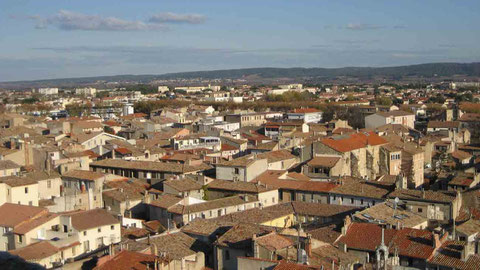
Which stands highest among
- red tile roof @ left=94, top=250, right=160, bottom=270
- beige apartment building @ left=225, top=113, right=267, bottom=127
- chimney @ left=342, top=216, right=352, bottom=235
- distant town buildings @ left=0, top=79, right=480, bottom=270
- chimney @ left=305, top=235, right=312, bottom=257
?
chimney @ left=305, top=235, right=312, bottom=257

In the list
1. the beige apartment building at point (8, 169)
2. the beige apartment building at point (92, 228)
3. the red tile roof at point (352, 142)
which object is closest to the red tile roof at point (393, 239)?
the beige apartment building at point (92, 228)

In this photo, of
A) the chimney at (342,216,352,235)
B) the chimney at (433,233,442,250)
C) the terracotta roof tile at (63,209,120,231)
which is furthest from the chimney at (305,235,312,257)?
the terracotta roof tile at (63,209,120,231)

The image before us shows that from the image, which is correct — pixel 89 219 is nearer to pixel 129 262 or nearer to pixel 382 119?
pixel 129 262

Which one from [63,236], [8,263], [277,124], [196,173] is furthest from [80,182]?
[277,124]

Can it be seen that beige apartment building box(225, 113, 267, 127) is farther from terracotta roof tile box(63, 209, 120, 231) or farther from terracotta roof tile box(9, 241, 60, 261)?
terracotta roof tile box(9, 241, 60, 261)

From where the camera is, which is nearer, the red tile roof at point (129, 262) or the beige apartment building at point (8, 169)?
the red tile roof at point (129, 262)

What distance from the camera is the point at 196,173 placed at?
140 ft

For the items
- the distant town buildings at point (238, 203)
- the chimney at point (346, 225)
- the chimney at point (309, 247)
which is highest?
the chimney at point (309, 247)

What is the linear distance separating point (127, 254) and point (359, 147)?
2817cm

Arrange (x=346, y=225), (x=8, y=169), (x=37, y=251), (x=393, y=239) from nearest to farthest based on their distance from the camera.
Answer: (x=37, y=251), (x=393, y=239), (x=346, y=225), (x=8, y=169)

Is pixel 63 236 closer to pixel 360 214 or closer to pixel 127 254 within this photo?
pixel 127 254

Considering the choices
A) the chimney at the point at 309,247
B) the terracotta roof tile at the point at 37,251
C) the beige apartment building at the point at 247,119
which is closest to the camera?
the chimney at the point at 309,247

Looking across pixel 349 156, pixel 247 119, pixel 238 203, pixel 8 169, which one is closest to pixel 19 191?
pixel 8 169

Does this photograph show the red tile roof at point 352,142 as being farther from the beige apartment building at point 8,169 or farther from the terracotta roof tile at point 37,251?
the terracotta roof tile at point 37,251
